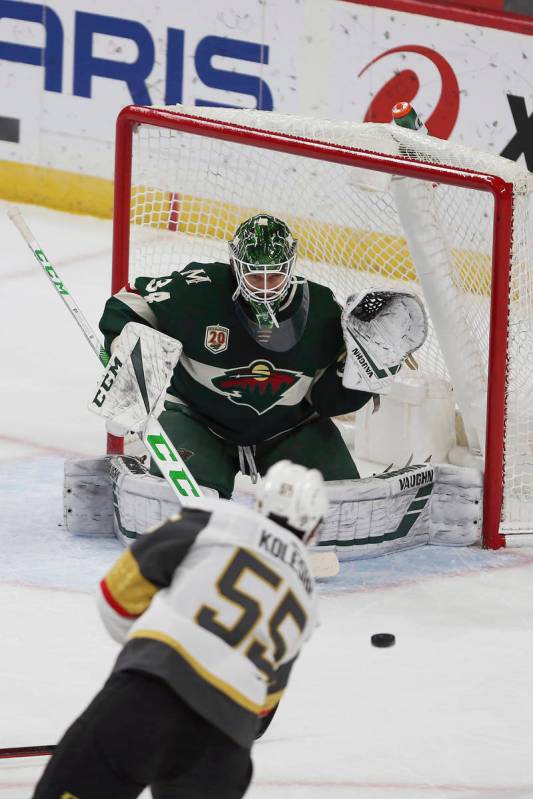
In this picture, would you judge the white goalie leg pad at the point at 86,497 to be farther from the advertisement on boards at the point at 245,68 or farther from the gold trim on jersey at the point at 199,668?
the advertisement on boards at the point at 245,68

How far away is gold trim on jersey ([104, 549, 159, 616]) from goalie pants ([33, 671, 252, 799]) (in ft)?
0.37

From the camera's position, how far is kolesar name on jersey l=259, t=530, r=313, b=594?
2441mm

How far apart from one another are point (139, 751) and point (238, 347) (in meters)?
1.89

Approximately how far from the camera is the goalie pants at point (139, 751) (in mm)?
2365

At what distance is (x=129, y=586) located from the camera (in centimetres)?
248

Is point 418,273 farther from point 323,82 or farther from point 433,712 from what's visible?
point 323,82

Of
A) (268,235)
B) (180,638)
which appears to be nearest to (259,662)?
(180,638)

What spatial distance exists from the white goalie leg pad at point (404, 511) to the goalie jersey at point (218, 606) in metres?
1.71

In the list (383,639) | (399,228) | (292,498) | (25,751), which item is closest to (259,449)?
(383,639)

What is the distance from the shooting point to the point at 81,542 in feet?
14.2

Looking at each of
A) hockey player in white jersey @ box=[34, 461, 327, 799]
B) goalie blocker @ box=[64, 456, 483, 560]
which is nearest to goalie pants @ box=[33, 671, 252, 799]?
hockey player in white jersey @ box=[34, 461, 327, 799]

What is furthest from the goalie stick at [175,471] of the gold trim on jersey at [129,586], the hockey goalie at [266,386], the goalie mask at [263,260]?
the gold trim on jersey at [129,586]

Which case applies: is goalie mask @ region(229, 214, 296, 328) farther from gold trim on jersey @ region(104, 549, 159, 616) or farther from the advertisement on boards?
the advertisement on boards

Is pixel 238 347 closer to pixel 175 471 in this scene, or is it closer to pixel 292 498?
pixel 175 471
